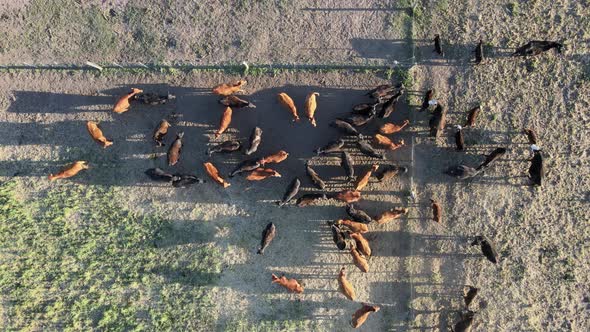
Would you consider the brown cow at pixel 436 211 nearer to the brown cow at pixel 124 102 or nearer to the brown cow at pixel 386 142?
the brown cow at pixel 386 142

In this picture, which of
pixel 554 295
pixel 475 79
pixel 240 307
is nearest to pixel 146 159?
pixel 240 307

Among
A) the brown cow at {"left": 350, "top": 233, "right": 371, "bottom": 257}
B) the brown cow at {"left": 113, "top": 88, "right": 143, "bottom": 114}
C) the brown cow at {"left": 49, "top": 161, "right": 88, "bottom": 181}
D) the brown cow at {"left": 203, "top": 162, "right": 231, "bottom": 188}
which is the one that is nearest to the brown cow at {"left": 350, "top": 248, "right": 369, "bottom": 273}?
the brown cow at {"left": 350, "top": 233, "right": 371, "bottom": 257}

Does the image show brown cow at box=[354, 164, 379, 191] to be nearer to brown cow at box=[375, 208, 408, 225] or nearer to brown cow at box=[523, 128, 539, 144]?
brown cow at box=[375, 208, 408, 225]

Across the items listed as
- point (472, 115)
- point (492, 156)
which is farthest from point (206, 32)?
point (492, 156)

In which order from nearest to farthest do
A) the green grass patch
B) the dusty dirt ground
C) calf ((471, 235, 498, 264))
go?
calf ((471, 235, 498, 264))
the dusty dirt ground
the green grass patch

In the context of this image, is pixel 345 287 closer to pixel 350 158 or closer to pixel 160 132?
pixel 350 158

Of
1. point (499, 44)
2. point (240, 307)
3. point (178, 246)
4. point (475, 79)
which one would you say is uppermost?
point (499, 44)

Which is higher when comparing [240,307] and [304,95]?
[304,95]

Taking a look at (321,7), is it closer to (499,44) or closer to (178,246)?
(499,44)

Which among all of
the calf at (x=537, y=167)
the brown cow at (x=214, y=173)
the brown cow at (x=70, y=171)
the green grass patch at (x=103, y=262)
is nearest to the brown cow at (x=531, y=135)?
the calf at (x=537, y=167)
